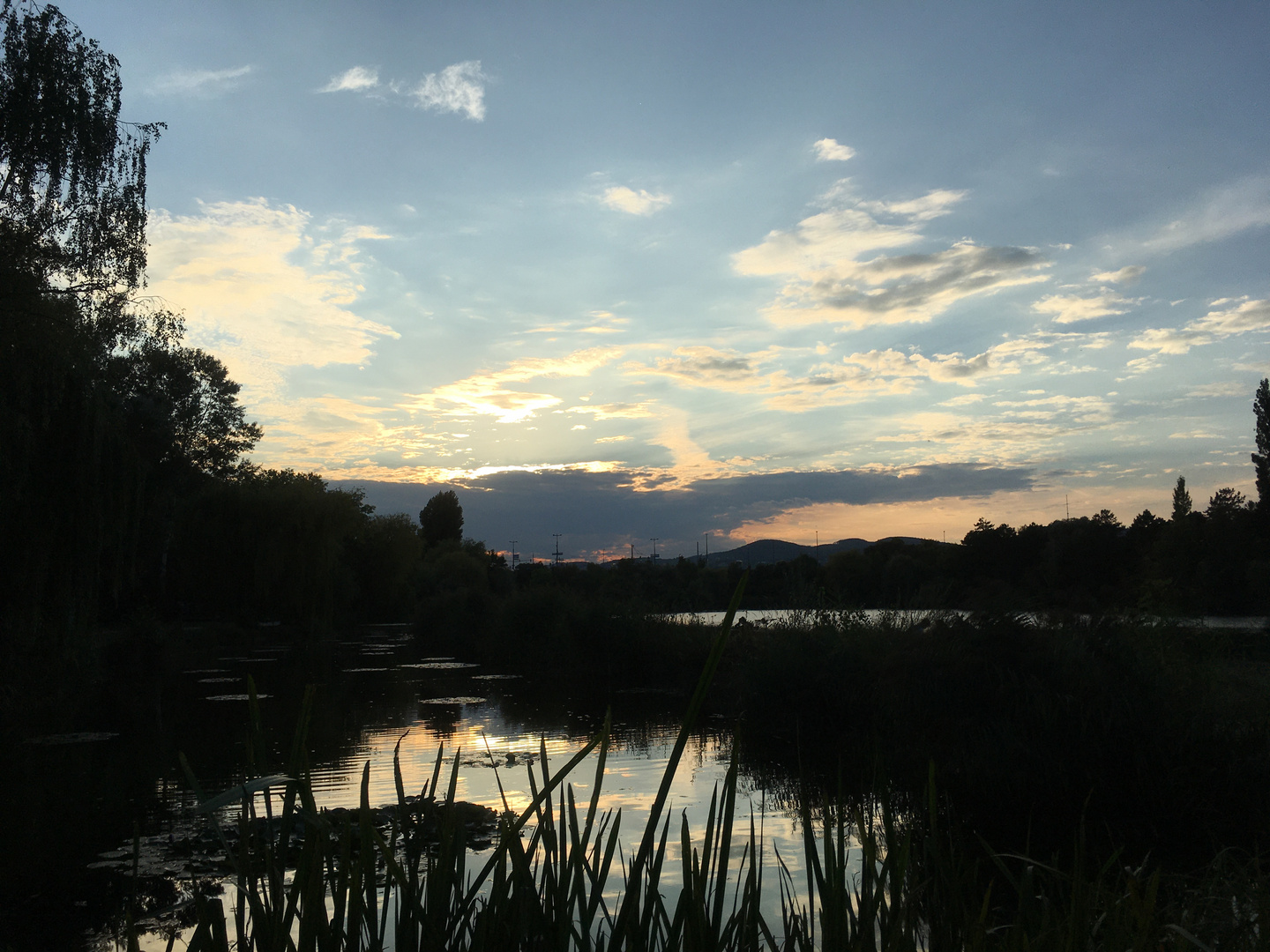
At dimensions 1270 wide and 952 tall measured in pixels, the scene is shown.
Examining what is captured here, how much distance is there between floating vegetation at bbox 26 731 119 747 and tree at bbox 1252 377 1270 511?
54096mm

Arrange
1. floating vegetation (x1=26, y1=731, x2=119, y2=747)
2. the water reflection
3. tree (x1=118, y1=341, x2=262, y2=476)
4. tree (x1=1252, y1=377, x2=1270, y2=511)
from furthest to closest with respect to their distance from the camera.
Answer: tree (x1=1252, y1=377, x2=1270, y2=511)
tree (x1=118, y1=341, x2=262, y2=476)
floating vegetation (x1=26, y1=731, x2=119, y2=747)
the water reflection

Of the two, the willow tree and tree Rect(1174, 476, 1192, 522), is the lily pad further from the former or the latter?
tree Rect(1174, 476, 1192, 522)

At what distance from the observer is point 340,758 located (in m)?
11.9

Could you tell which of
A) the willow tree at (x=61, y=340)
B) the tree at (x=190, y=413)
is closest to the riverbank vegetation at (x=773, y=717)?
the willow tree at (x=61, y=340)

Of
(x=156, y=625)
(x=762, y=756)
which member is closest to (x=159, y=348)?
(x=156, y=625)

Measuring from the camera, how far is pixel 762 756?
12453 mm

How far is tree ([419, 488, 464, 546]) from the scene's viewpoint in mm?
92938

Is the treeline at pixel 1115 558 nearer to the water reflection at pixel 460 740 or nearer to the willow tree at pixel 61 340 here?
the water reflection at pixel 460 740

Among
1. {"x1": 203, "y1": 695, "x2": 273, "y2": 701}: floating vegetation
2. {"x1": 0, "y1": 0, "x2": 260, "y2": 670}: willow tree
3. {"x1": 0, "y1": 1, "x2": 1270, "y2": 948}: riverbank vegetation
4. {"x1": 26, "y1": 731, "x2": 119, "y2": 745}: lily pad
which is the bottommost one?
{"x1": 203, "y1": 695, "x2": 273, "y2": 701}: floating vegetation

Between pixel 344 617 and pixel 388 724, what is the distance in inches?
1067

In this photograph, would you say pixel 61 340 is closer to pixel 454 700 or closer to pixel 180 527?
pixel 454 700

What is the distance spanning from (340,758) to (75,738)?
15.4 ft

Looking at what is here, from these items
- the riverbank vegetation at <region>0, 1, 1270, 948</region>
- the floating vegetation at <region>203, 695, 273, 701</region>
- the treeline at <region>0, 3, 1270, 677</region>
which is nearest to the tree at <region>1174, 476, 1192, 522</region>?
the treeline at <region>0, 3, 1270, 677</region>

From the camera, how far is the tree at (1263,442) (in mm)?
49469
